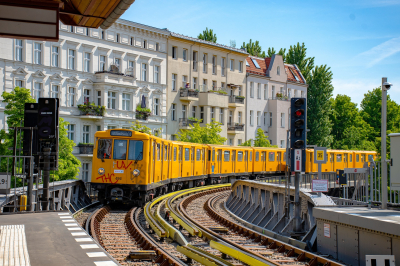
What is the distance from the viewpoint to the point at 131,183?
20.8 meters

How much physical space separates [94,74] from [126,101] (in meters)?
4.06

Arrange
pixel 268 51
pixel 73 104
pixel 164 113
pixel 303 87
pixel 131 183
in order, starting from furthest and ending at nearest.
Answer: pixel 268 51, pixel 303 87, pixel 164 113, pixel 73 104, pixel 131 183

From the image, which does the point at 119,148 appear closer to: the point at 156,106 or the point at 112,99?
the point at 112,99

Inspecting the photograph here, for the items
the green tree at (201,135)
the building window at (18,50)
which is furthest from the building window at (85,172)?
the building window at (18,50)

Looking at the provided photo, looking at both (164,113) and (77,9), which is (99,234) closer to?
(77,9)

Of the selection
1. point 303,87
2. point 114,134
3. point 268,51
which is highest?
point 268,51

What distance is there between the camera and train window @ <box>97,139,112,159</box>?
2102 cm

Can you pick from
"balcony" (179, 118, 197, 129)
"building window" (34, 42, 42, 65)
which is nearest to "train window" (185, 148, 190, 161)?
"building window" (34, 42, 42, 65)

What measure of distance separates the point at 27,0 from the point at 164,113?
41.2m

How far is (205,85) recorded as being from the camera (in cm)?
5569

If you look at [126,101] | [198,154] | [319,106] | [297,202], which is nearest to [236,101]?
[126,101]

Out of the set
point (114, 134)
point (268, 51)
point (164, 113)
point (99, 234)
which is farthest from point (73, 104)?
point (268, 51)

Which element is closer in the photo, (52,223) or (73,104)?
(52,223)

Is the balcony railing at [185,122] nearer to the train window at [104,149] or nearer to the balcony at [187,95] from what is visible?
the balcony at [187,95]
